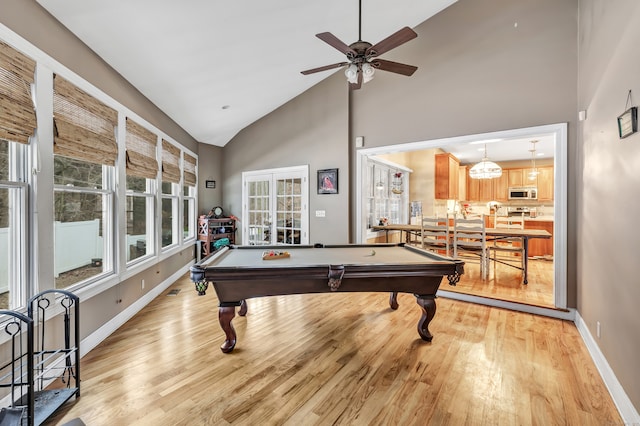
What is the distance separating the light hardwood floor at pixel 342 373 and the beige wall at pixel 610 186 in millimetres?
393

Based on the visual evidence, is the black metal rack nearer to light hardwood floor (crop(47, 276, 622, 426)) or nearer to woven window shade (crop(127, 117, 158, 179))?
light hardwood floor (crop(47, 276, 622, 426))

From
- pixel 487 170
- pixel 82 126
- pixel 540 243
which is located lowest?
pixel 540 243

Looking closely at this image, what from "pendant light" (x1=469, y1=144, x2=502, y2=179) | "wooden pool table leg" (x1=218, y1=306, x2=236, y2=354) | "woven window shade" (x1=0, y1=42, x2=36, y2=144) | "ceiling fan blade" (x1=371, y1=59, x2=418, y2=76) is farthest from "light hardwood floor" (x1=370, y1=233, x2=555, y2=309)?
"woven window shade" (x1=0, y1=42, x2=36, y2=144)

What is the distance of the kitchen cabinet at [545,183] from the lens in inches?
295

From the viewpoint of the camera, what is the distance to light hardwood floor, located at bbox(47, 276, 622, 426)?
179 cm

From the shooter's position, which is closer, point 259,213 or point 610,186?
point 610,186

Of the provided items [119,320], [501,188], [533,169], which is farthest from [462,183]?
[119,320]

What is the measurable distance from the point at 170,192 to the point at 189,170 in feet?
2.46

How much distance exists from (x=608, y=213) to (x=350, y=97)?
365 centimetres

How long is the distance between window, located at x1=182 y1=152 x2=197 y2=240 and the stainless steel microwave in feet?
25.9

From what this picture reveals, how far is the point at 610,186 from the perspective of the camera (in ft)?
6.98

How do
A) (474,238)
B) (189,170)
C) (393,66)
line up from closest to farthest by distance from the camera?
(393,66) → (474,238) → (189,170)

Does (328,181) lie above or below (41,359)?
above

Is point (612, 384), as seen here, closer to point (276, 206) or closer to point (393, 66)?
point (393, 66)
